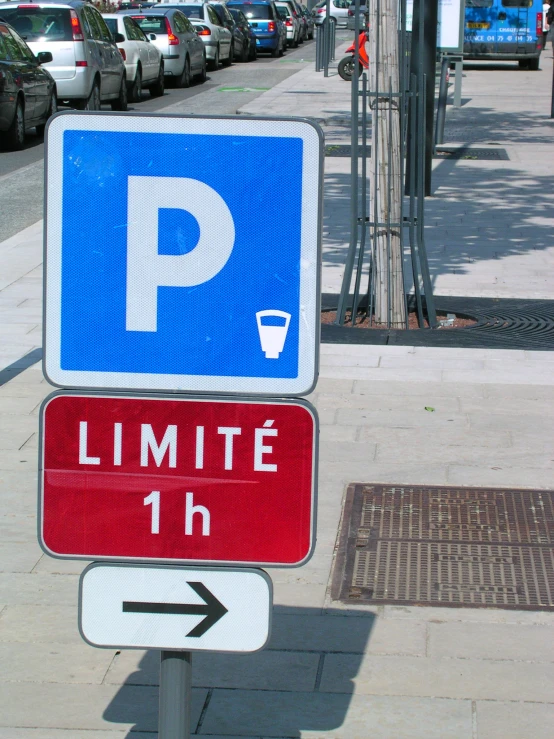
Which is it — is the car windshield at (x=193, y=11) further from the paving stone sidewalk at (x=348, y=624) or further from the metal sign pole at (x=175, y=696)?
the metal sign pole at (x=175, y=696)

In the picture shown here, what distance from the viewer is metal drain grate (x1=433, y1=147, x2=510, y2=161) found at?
664 inches

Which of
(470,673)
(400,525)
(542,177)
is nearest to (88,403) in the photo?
(470,673)

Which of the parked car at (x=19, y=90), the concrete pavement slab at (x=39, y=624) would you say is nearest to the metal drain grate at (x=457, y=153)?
the parked car at (x=19, y=90)

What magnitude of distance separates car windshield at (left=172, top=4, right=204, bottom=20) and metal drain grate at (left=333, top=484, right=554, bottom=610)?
31.2 metres

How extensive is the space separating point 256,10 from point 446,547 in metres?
39.7

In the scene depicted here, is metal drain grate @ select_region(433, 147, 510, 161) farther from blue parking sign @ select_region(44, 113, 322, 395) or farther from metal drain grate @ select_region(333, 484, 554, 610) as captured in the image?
blue parking sign @ select_region(44, 113, 322, 395)

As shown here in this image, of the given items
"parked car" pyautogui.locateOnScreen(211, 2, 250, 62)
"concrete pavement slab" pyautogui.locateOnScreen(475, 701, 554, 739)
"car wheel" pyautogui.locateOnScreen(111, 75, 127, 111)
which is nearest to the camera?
"concrete pavement slab" pyautogui.locateOnScreen(475, 701, 554, 739)

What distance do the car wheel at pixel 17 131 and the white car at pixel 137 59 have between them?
23.1ft

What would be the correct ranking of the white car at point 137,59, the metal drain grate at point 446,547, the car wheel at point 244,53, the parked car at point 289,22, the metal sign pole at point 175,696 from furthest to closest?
the parked car at point 289,22, the car wheel at point 244,53, the white car at point 137,59, the metal drain grate at point 446,547, the metal sign pole at point 175,696

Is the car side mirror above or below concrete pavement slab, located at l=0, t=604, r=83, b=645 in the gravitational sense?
above

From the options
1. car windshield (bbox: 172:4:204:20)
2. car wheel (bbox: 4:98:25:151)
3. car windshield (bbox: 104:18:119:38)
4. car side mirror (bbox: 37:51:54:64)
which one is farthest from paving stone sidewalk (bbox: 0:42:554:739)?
car windshield (bbox: 172:4:204:20)

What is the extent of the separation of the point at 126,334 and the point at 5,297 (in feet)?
21.5

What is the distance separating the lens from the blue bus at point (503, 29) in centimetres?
3378

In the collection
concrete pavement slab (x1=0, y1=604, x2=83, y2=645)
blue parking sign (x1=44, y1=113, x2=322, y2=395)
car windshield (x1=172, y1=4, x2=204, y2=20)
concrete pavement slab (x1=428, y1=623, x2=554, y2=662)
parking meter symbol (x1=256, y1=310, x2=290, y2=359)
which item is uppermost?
blue parking sign (x1=44, y1=113, x2=322, y2=395)
